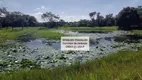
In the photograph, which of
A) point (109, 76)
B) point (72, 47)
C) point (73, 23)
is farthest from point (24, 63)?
point (73, 23)

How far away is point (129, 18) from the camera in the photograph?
244 feet

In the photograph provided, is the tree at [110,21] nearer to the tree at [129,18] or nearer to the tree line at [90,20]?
the tree line at [90,20]

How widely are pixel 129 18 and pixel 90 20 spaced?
1671 inches

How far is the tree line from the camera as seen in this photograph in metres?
75.2

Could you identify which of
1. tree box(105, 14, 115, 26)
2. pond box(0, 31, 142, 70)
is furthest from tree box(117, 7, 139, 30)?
pond box(0, 31, 142, 70)

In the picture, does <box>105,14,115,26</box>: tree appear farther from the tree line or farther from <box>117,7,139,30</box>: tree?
<box>117,7,139,30</box>: tree

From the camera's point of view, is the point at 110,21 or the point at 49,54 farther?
the point at 110,21

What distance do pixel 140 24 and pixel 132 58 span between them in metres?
67.5

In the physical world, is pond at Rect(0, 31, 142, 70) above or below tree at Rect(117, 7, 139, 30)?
below

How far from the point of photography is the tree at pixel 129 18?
245ft

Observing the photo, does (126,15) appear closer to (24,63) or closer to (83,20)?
(83,20)

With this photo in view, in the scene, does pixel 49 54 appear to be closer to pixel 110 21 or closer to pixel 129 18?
pixel 129 18

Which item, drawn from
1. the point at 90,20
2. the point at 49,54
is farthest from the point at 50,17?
the point at 49,54

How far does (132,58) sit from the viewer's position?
12305 mm
